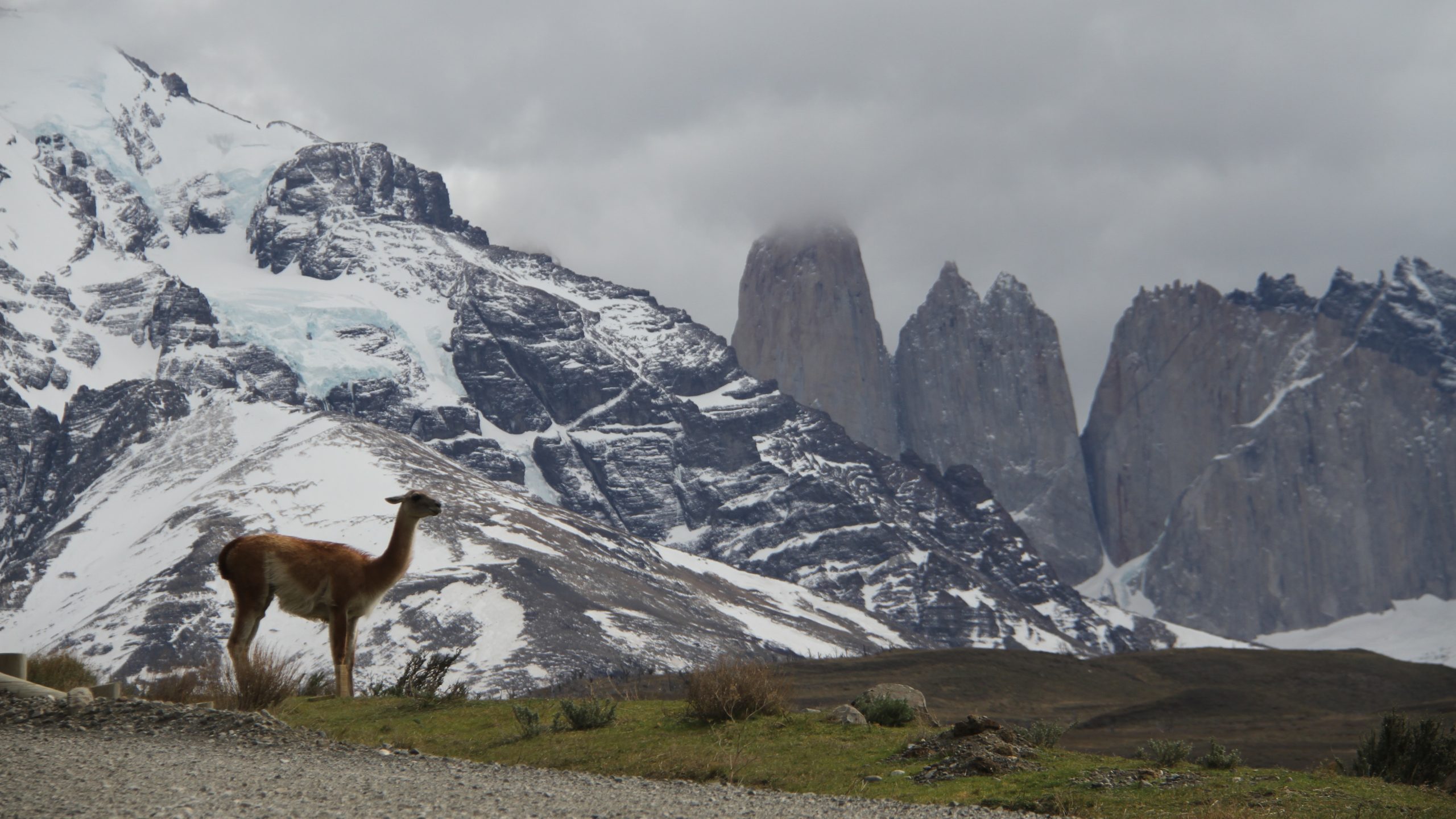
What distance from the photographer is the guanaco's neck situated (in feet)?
70.3

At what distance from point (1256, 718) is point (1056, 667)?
3275cm

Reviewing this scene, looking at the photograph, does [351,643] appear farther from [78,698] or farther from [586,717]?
[78,698]

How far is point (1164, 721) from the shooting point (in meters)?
132

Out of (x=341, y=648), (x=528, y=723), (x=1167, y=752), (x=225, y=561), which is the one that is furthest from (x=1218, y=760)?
(x=225, y=561)

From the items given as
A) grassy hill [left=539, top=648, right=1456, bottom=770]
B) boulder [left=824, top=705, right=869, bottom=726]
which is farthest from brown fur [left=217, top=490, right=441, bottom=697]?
grassy hill [left=539, top=648, right=1456, bottom=770]

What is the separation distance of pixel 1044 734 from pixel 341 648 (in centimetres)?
1063

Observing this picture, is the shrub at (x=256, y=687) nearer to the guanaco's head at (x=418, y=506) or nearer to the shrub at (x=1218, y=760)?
the guanaco's head at (x=418, y=506)

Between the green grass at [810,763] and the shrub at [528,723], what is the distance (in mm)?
179

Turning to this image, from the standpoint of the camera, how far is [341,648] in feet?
71.6

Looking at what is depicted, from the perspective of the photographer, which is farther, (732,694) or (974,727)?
(732,694)

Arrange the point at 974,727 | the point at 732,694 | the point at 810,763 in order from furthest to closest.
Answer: the point at 732,694, the point at 974,727, the point at 810,763

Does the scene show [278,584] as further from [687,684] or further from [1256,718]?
[1256,718]

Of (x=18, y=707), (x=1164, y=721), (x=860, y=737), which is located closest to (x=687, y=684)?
(x=860, y=737)

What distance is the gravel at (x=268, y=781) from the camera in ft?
39.9
